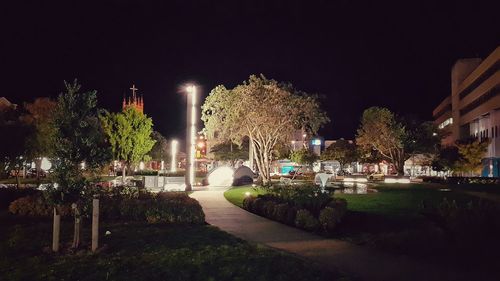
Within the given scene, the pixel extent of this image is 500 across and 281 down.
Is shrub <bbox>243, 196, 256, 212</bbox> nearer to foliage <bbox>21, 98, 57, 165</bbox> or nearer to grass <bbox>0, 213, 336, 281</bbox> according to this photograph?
grass <bbox>0, 213, 336, 281</bbox>

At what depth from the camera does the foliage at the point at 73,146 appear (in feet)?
34.3

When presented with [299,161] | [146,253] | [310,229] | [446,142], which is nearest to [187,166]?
[310,229]

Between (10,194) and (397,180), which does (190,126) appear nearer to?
(10,194)

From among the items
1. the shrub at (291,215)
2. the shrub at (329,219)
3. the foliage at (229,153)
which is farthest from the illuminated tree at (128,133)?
the foliage at (229,153)

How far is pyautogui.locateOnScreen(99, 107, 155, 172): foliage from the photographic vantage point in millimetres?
36312

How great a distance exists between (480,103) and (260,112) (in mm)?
47955

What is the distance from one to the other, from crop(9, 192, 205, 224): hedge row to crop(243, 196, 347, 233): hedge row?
7.67 ft

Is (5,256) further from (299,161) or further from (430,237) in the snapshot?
(299,161)

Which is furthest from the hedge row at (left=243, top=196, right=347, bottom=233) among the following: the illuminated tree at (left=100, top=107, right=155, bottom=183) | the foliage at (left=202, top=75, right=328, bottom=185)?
the illuminated tree at (left=100, top=107, right=155, bottom=183)

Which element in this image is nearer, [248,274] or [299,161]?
[248,274]

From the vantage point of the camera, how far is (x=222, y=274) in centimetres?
803

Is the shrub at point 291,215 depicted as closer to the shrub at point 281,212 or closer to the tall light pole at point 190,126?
the shrub at point 281,212

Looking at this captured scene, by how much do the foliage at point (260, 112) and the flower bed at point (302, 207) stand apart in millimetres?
10674

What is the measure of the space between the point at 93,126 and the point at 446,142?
89767 millimetres
